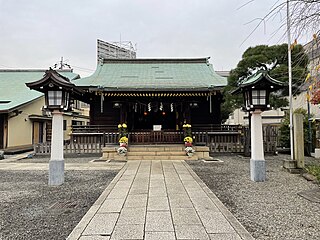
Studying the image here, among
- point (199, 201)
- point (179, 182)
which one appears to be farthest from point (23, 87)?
point (199, 201)

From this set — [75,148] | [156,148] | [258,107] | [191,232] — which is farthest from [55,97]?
[75,148]

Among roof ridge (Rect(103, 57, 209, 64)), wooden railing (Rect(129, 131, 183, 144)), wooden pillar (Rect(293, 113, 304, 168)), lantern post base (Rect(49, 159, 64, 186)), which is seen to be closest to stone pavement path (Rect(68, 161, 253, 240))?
lantern post base (Rect(49, 159, 64, 186))

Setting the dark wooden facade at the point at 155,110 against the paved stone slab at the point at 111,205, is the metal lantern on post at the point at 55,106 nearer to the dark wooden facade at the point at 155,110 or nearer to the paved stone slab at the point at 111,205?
the paved stone slab at the point at 111,205

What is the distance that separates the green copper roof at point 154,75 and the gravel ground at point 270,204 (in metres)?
5.84

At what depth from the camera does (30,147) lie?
45.7 feet

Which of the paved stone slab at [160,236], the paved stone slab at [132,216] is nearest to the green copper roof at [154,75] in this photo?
the paved stone slab at [132,216]

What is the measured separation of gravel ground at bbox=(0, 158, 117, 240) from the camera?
2938 mm

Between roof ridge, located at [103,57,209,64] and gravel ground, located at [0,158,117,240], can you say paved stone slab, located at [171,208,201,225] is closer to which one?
gravel ground, located at [0,158,117,240]

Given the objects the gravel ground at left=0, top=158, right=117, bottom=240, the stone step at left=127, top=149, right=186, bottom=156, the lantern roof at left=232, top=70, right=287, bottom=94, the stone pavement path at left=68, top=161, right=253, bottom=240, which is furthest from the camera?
the stone step at left=127, top=149, right=186, bottom=156

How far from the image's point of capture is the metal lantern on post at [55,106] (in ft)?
17.3

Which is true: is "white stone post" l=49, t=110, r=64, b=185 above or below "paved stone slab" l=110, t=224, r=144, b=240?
above

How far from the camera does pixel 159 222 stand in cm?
298

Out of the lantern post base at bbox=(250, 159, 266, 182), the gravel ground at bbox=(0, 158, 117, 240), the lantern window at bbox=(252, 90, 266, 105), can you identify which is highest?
the lantern window at bbox=(252, 90, 266, 105)

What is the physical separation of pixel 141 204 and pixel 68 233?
4.17 feet
